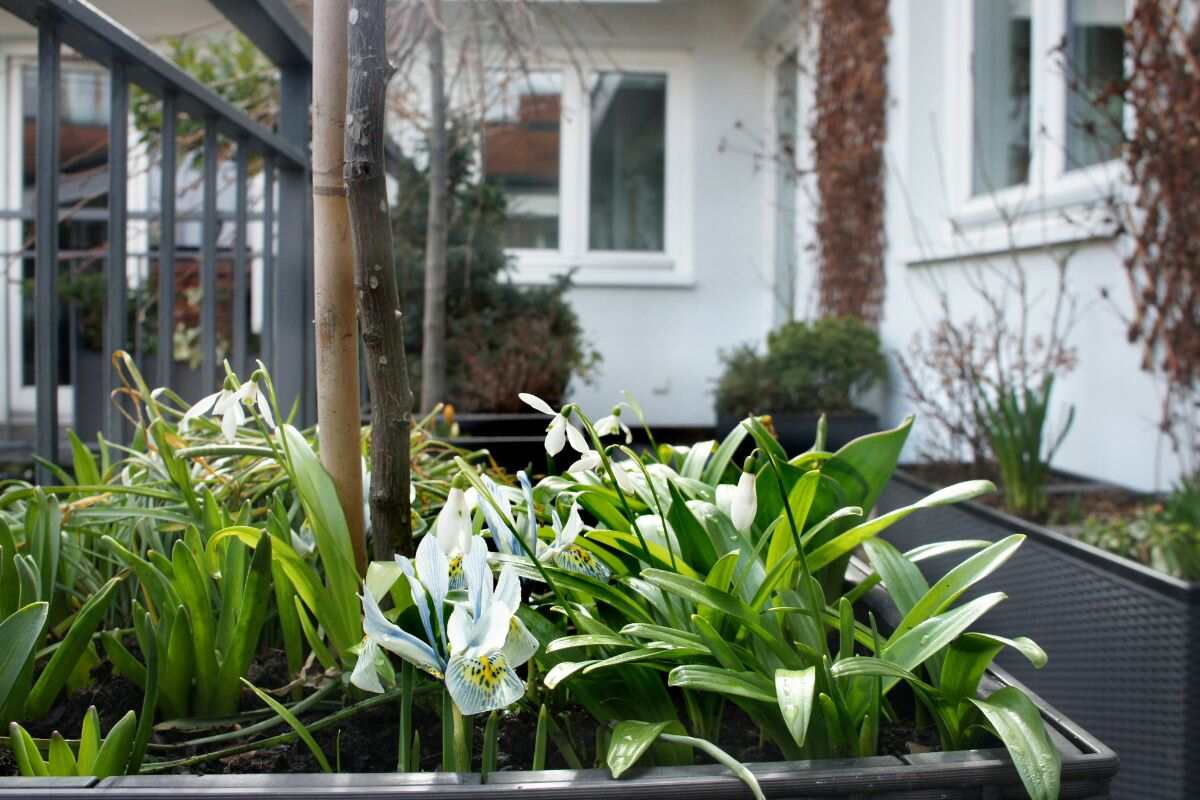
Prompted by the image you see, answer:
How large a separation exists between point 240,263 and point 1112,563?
1.63m

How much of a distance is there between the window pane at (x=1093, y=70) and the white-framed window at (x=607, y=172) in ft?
12.4

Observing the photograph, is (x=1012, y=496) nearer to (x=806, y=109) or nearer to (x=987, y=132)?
(x=987, y=132)

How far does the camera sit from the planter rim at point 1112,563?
5.47 ft

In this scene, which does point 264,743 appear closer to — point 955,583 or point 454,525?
point 454,525

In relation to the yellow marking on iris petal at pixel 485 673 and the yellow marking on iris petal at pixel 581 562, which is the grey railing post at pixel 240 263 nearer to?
the yellow marking on iris petal at pixel 581 562

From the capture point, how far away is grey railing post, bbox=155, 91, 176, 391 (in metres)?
1.67

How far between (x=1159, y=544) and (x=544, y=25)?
525 centimetres

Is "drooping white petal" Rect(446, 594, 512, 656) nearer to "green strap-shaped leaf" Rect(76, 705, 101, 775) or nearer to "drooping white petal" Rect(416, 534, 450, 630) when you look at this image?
"drooping white petal" Rect(416, 534, 450, 630)

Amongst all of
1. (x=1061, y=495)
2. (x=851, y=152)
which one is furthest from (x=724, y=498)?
(x=851, y=152)

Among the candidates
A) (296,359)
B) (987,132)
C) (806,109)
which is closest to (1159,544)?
(296,359)

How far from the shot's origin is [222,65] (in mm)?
5742

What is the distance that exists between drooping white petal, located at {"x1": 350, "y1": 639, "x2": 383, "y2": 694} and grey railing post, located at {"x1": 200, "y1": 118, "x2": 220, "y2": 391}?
1215 mm

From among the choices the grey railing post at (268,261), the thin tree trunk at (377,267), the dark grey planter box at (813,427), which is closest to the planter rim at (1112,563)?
the thin tree trunk at (377,267)

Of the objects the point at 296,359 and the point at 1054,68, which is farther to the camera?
the point at 1054,68
